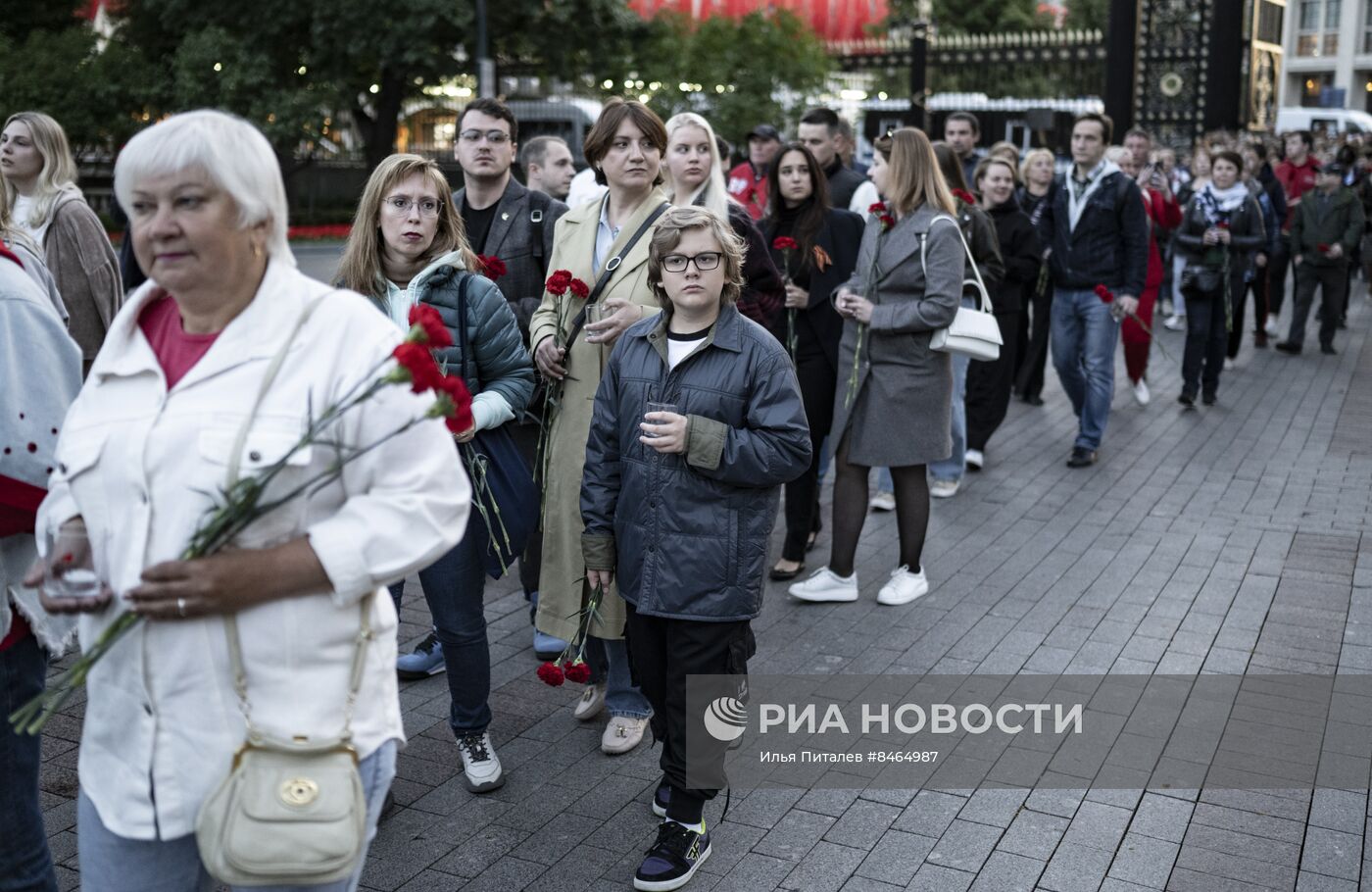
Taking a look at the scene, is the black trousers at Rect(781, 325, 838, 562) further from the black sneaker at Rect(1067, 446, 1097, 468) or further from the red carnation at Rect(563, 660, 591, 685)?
the black sneaker at Rect(1067, 446, 1097, 468)

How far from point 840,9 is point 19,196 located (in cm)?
4742

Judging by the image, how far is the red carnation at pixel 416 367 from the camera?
227 centimetres

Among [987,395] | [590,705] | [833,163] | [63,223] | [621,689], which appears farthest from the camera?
[987,395]

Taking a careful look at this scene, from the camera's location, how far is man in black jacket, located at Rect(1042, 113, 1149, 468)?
371 inches

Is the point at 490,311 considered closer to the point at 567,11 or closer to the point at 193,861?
the point at 193,861

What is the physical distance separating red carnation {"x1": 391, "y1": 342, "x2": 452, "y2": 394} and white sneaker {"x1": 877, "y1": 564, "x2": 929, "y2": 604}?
448 centimetres

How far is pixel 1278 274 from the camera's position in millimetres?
15953

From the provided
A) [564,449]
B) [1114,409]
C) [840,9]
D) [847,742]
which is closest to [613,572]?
[564,449]

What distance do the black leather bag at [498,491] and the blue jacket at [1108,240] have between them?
19.9ft

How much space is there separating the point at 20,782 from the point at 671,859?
1682 millimetres

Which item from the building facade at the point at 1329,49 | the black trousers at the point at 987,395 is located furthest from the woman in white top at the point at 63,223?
the building facade at the point at 1329,49

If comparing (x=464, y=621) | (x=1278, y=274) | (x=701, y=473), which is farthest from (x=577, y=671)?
(x=1278, y=274)

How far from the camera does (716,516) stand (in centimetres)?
399

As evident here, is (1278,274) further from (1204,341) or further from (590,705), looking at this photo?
(590,705)
